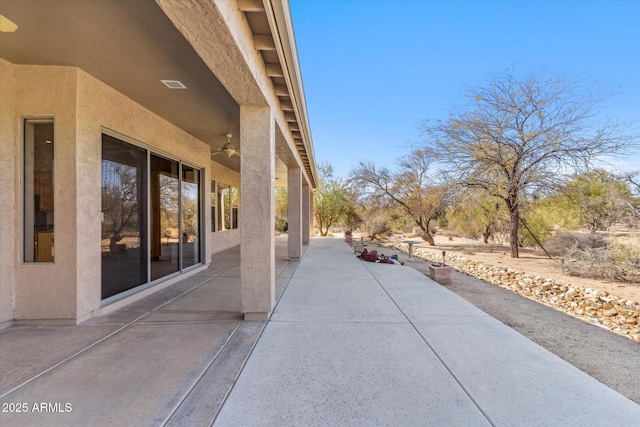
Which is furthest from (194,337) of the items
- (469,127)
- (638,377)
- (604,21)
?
(604,21)

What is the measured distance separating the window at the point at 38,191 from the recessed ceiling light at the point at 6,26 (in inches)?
44.9

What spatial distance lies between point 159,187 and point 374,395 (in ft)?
17.4

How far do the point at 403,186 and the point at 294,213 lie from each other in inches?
414

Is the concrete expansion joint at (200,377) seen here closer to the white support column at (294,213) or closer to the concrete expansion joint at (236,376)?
the concrete expansion joint at (236,376)

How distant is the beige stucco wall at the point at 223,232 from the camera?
1020 cm

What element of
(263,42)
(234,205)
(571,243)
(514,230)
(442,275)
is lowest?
(442,275)

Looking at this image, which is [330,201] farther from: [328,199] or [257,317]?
[257,317]

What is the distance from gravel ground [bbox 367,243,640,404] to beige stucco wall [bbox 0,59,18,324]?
6.65 metres

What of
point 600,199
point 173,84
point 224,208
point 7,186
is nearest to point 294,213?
point 224,208

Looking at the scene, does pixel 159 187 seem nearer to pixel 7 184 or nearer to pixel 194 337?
pixel 7 184

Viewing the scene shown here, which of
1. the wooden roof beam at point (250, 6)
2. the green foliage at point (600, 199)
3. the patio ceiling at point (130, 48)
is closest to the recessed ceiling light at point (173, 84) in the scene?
the patio ceiling at point (130, 48)

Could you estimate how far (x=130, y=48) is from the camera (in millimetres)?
3139

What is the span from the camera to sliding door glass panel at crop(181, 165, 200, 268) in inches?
255

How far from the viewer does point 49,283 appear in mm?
3641
